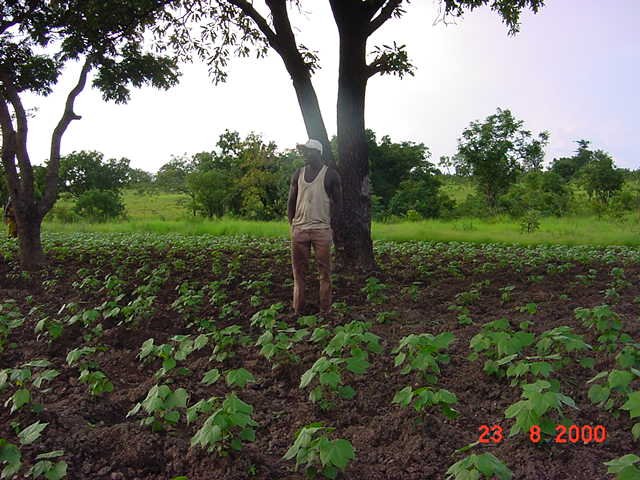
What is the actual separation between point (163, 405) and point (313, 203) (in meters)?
3.06

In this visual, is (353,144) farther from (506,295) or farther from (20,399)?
(20,399)

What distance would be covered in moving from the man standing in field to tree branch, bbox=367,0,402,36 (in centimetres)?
336

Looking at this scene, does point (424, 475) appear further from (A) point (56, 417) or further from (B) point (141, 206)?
(B) point (141, 206)

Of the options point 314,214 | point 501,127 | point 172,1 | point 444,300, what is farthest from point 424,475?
point 501,127

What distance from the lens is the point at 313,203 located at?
576cm

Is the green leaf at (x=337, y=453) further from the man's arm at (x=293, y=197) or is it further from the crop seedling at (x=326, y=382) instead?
the man's arm at (x=293, y=197)

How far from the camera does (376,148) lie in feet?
117

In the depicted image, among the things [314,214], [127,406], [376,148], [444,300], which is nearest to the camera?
[127,406]

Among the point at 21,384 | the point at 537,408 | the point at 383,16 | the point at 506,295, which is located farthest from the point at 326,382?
the point at 383,16

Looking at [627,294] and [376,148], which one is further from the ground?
[376,148]

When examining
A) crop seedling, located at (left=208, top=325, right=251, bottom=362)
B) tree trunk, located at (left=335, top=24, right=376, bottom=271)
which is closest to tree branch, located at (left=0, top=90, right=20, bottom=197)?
tree trunk, located at (left=335, top=24, right=376, bottom=271)

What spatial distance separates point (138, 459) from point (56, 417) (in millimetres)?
735

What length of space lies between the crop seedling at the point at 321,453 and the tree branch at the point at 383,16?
6.87m

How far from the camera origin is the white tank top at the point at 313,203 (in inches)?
226
